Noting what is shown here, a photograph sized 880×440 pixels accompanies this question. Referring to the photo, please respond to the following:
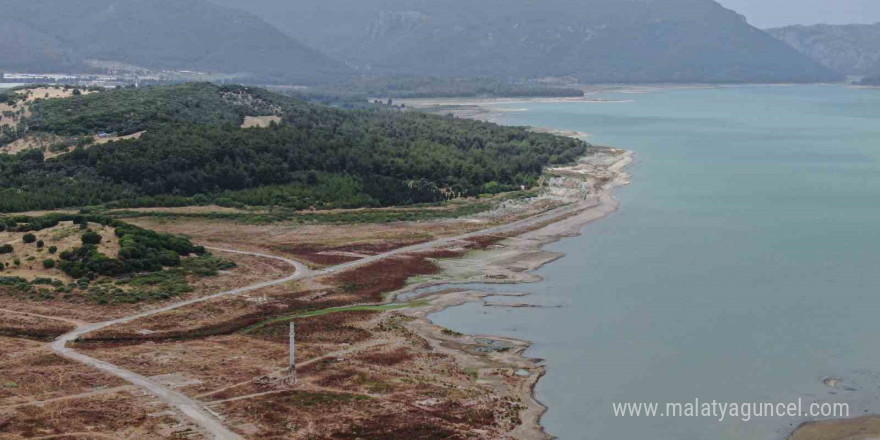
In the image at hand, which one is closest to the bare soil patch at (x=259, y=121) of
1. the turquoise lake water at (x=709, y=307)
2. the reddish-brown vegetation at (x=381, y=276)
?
the turquoise lake water at (x=709, y=307)

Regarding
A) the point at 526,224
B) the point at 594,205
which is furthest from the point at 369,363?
the point at 594,205

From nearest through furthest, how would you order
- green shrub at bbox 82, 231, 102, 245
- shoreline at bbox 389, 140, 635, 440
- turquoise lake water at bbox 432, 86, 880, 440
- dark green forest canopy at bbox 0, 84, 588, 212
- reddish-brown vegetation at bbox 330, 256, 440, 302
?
turquoise lake water at bbox 432, 86, 880, 440, shoreline at bbox 389, 140, 635, 440, green shrub at bbox 82, 231, 102, 245, reddish-brown vegetation at bbox 330, 256, 440, 302, dark green forest canopy at bbox 0, 84, 588, 212

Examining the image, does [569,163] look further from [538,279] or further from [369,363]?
[369,363]

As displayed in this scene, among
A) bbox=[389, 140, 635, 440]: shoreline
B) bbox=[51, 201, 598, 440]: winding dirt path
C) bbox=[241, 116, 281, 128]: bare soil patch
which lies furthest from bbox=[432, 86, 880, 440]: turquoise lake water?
bbox=[241, 116, 281, 128]: bare soil patch

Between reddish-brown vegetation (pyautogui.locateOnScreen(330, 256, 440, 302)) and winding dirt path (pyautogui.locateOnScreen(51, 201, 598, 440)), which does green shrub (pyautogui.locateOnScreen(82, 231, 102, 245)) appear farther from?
reddish-brown vegetation (pyautogui.locateOnScreen(330, 256, 440, 302))

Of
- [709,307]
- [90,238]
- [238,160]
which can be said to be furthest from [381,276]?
[238,160]
